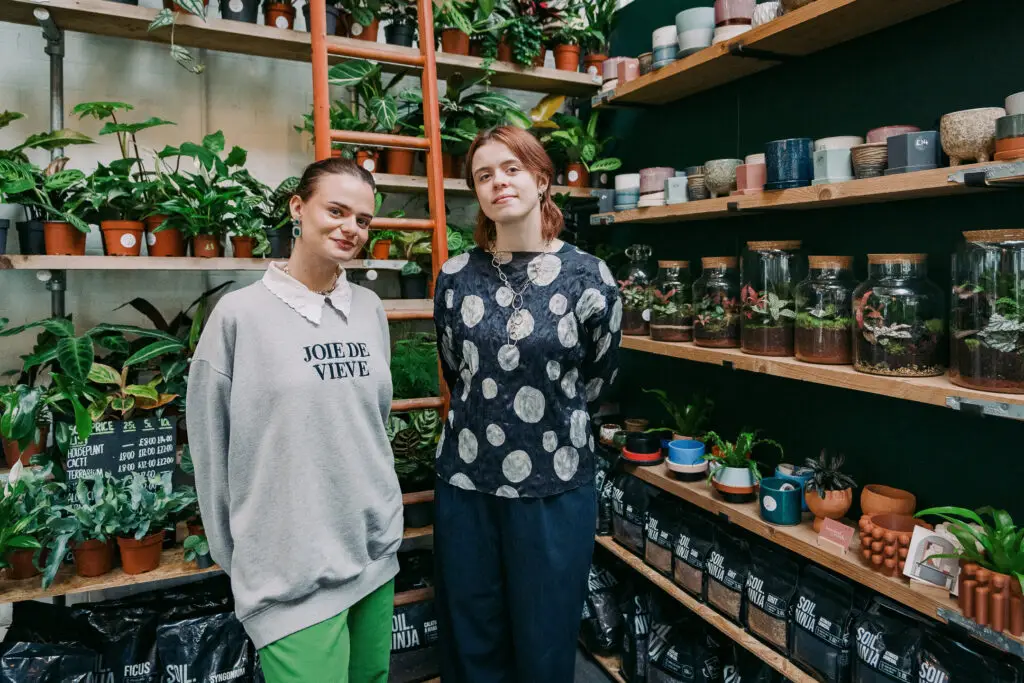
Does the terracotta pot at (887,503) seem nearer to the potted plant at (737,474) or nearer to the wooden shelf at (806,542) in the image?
the wooden shelf at (806,542)

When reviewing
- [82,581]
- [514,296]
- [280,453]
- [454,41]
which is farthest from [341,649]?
[454,41]

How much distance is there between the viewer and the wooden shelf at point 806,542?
1450mm

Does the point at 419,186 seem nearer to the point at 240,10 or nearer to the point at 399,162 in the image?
the point at 399,162

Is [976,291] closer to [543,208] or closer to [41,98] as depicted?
[543,208]

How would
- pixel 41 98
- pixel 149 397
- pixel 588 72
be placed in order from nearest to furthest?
pixel 149 397 < pixel 41 98 < pixel 588 72

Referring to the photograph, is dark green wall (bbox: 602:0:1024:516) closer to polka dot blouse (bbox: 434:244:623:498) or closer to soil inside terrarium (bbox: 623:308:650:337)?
soil inside terrarium (bbox: 623:308:650:337)

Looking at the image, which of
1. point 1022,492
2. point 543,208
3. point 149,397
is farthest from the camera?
point 149,397

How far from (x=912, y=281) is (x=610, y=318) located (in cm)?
75

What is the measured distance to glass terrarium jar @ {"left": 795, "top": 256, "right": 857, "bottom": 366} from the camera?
5.76 ft

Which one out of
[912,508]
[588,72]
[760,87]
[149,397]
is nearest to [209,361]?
[149,397]

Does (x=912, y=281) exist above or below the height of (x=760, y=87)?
below

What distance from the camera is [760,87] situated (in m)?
2.27

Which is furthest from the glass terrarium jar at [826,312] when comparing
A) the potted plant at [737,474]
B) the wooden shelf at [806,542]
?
the wooden shelf at [806,542]

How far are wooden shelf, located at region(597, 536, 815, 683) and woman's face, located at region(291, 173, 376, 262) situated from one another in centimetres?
156
